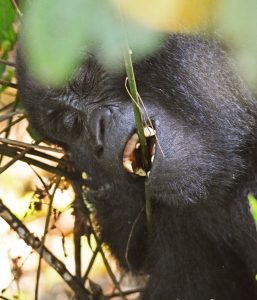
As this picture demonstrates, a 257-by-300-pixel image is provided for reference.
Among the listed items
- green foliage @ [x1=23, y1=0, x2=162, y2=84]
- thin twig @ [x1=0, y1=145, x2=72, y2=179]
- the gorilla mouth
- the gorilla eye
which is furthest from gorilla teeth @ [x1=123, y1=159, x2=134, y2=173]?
green foliage @ [x1=23, y1=0, x2=162, y2=84]

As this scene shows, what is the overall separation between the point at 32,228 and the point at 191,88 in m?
1.97

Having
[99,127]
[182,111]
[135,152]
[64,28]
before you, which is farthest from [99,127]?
[64,28]

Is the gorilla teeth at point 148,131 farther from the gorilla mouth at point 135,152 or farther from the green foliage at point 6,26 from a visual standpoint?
the green foliage at point 6,26

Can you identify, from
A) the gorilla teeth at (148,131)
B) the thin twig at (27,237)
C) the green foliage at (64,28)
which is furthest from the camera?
the thin twig at (27,237)

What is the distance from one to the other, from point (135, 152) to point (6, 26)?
27.1 inches

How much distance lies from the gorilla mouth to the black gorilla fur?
0.03 meters

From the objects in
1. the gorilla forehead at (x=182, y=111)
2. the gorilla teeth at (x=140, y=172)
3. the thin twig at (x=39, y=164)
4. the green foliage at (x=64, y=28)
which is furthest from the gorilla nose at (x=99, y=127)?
the green foliage at (x=64, y=28)

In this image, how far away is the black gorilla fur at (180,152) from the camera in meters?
1.83

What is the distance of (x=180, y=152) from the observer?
1791 mm

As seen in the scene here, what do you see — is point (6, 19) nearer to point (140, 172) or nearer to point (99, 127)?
point (99, 127)

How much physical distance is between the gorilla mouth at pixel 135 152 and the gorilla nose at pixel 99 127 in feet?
0.27

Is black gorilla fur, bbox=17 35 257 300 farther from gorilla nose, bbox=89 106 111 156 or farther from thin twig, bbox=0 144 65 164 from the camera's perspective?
thin twig, bbox=0 144 65 164

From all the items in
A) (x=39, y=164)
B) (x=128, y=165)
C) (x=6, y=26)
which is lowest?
(x=128, y=165)

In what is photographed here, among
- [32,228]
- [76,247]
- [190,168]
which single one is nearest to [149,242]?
[76,247]
